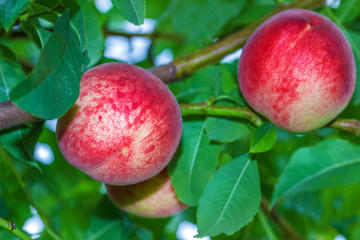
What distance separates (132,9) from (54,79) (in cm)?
29

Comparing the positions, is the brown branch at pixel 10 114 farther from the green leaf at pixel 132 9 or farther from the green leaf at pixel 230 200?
the green leaf at pixel 230 200

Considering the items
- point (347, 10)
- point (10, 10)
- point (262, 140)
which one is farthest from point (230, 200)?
point (347, 10)

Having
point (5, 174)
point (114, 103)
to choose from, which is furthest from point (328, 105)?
point (5, 174)

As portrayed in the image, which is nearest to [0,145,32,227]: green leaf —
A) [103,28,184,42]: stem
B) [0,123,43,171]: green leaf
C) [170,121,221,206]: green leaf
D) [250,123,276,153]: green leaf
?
[0,123,43,171]: green leaf

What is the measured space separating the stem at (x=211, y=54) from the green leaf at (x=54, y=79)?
0.68 m

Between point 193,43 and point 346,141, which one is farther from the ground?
point 346,141

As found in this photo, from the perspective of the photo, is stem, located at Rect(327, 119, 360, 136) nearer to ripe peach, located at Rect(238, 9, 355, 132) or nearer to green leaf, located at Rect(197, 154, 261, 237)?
ripe peach, located at Rect(238, 9, 355, 132)

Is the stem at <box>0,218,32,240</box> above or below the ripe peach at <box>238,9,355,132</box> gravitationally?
below

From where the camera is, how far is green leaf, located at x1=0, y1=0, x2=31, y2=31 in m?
0.87

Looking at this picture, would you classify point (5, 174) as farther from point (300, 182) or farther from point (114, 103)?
point (300, 182)

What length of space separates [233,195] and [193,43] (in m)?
1.47

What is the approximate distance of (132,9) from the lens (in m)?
1.03

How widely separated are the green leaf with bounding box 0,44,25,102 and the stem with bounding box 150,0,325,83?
543 mm

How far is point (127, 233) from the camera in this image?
1.73 metres
